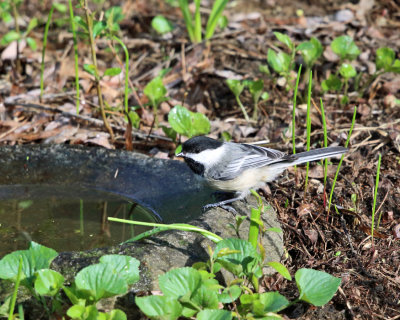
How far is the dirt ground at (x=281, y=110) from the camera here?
304cm

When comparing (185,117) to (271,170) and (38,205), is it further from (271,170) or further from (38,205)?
(38,205)

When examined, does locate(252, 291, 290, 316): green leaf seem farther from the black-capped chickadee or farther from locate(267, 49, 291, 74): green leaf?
locate(267, 49, 291, 74): green leaf

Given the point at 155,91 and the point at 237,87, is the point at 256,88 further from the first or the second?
the point at 155,91

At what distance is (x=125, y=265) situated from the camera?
7.64 feet

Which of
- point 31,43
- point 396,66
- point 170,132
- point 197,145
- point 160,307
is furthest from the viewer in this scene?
point 31,43

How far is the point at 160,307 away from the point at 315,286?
749 millimetres

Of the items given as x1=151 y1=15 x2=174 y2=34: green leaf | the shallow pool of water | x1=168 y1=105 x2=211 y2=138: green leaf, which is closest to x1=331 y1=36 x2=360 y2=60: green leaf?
x1=168 y1=105 x2=211 y2=138: green leaf

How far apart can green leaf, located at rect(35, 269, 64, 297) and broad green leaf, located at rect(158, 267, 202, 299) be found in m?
0.44

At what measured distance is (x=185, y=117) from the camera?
3.94 meters

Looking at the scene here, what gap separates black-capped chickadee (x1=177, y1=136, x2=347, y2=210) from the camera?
344cm

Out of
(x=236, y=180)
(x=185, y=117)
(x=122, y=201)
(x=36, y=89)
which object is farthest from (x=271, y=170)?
(x=36, y=89)

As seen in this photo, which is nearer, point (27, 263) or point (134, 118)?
point (27, 263)

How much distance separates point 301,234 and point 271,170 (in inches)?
22.2

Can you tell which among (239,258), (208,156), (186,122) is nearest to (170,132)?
(186,122)
